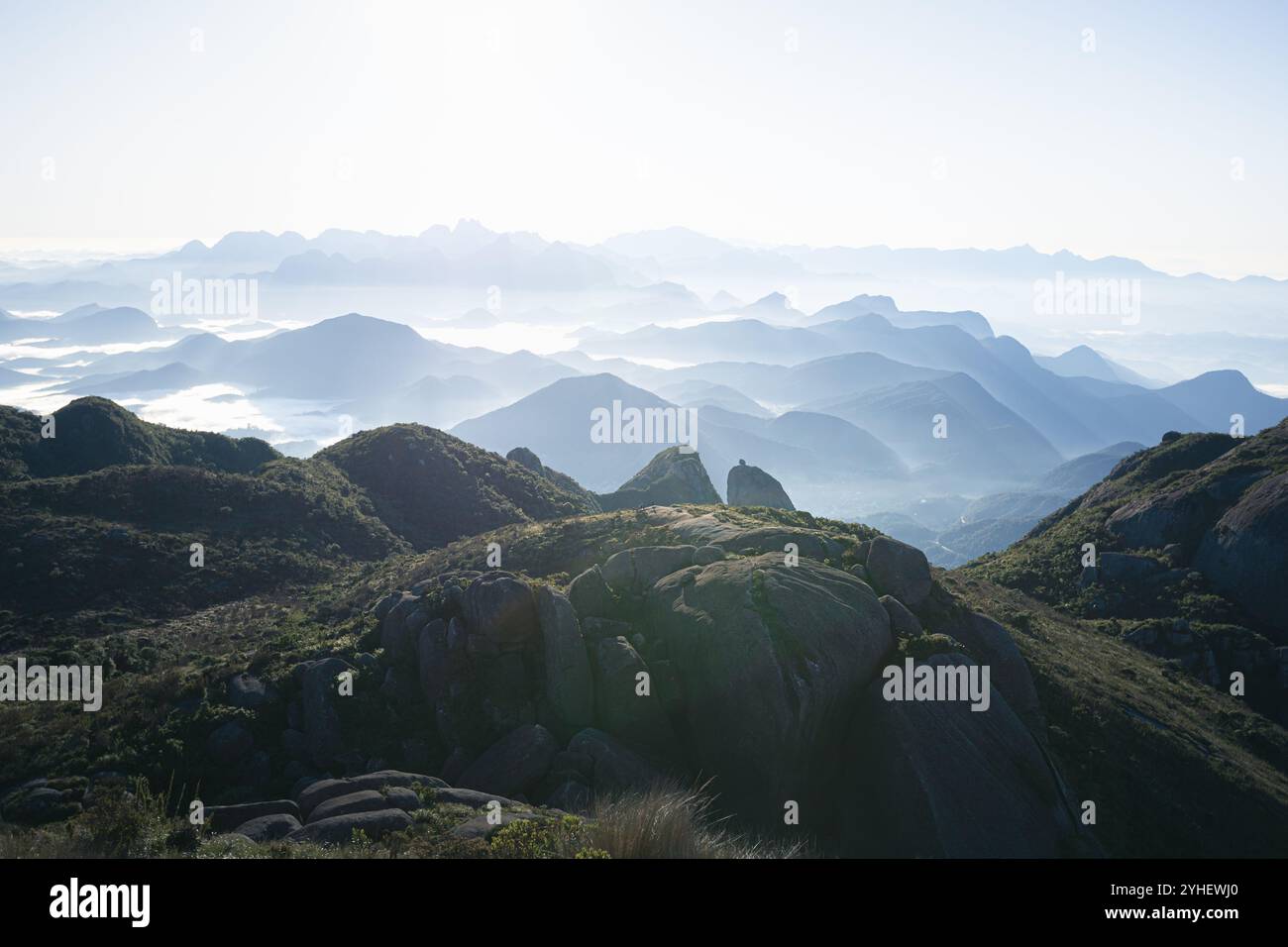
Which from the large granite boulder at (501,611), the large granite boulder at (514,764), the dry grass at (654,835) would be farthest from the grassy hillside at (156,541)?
the dry grass at (654,835)

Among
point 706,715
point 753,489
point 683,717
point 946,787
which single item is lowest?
point 946,787

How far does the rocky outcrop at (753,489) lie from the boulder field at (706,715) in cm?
5634

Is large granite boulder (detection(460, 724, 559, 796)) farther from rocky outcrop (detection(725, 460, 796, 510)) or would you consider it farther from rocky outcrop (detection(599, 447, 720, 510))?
rocky outcrop (detection(725, 460, 796, 510))

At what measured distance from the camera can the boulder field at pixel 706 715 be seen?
1430 cm

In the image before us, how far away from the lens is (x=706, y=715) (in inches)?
627

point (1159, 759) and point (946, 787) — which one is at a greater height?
point (946, 787)

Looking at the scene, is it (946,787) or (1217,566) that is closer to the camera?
(946,787)

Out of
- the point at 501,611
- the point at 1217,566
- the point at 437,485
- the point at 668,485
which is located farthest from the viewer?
the point at 668,485

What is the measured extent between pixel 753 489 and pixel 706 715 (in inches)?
Result: 2449

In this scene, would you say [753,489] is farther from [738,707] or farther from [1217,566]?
[738,707]

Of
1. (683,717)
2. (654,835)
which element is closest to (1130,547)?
(683,717)
